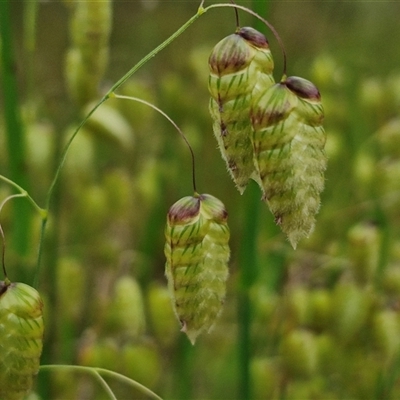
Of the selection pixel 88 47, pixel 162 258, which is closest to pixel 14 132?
pixel 88 47

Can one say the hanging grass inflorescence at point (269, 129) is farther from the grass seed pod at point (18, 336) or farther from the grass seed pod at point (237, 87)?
the grass seed pod at point (18, 336)

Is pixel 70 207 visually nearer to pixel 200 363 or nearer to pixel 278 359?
pixel 200 363

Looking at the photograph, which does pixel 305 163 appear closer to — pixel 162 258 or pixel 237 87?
pixel 237 87

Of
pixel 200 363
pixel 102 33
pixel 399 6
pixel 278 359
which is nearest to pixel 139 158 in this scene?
pixel 200 363

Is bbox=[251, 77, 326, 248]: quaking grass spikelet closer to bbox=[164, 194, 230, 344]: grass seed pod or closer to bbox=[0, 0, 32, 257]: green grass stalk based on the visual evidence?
bbox=[164, 194, 230, 344]: grass seed pod

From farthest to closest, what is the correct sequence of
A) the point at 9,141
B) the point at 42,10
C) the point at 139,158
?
the point at 42,10 < the point at 139,158 < the point at 9,141

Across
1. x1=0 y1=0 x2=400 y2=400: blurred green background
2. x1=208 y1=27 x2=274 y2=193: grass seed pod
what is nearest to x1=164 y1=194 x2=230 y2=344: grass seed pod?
x1=208 y1=27 x2=274 y2=193: grass seed pod
